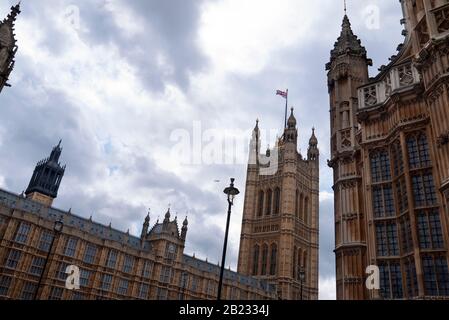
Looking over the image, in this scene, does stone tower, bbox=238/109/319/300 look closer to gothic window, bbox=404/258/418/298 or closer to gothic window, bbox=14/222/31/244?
gothic window, bbox=14/222/31/244

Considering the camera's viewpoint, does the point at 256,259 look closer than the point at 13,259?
No

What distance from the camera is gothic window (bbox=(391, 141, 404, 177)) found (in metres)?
23.0

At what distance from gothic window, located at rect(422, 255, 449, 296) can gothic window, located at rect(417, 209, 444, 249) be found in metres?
0.69

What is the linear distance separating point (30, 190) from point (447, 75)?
113 m

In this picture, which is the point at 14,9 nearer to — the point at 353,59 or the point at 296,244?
the point at 353,59

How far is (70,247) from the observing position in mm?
53844

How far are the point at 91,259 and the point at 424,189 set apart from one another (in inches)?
1939

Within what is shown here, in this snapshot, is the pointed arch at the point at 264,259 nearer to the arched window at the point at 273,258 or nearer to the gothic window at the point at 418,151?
the arched window at the point at 273,258

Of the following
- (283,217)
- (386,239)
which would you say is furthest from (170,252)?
(386,239)

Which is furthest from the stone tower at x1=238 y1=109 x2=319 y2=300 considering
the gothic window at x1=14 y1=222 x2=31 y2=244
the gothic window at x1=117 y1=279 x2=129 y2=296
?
the gothic window at x1=14 y1=222 x2=31 y2=244

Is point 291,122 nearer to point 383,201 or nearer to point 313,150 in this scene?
point 313,150

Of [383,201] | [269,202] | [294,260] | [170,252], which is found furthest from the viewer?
[269,202]

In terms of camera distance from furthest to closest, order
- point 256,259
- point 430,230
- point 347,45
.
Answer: point 256,259 < point 347,45 < point 430,230
